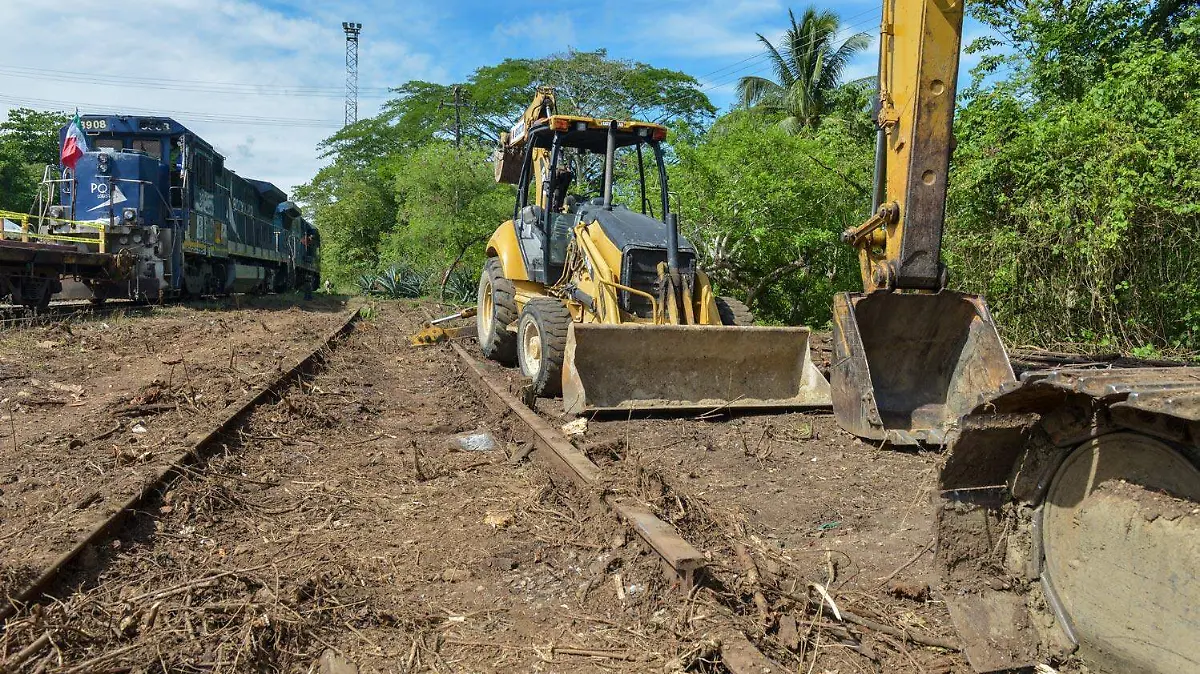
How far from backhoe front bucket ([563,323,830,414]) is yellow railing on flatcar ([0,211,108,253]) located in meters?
11.0

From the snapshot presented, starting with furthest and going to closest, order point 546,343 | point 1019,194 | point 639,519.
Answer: point 1019,194, point 546,343, point 639,519

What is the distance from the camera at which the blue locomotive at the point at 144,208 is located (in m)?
15.0

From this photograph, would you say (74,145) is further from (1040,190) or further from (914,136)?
(1040,190)

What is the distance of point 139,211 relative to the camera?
51.1ft

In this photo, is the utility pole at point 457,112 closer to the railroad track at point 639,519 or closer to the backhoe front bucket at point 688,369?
the backhoe front bucket at point 688,369

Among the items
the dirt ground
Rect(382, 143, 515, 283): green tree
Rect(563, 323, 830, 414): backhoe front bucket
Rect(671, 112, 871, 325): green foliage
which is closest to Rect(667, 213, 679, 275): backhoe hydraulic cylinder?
Rect(563, 323, 830, 414): backhoe front bucket

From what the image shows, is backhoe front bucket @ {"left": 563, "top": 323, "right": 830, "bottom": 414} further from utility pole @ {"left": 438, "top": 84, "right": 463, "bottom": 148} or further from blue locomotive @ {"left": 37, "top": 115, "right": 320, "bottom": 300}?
utility pole @ {"left": 438, "top": 84, "right": 463, "bottom": 148}

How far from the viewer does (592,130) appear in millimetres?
8688

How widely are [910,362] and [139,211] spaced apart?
48.2 ft

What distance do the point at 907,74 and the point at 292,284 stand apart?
1130 inches

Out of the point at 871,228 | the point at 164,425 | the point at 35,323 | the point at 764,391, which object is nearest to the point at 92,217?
the point at 35,323

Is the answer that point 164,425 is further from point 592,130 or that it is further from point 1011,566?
point 1011,566

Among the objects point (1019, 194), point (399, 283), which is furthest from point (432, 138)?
point (1019, 194)

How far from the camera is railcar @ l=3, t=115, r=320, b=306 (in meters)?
14.7
